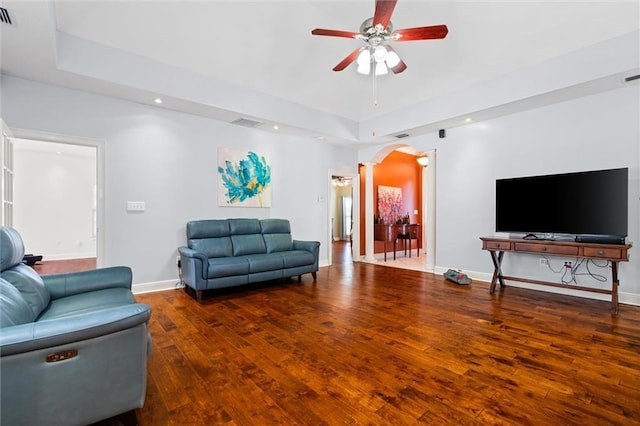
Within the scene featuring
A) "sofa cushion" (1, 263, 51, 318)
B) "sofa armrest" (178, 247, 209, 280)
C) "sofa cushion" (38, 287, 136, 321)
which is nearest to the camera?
"sofa cushion" (1, 263, 51, 318)

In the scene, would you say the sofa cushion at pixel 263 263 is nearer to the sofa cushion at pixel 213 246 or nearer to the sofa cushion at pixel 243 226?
the sofa cushion at pixel 213 246

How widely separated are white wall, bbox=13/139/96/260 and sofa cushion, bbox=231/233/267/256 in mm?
5567

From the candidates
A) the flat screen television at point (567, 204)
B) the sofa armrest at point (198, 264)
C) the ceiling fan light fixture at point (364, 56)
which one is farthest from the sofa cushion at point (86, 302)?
the flat screen television at point (567, 204)

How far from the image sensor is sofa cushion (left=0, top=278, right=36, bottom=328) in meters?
1.44

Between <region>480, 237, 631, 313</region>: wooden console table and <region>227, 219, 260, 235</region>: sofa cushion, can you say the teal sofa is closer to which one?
<region>227, 219, 260, 235</region>: sofa cushion

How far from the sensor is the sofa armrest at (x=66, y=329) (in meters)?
1.19

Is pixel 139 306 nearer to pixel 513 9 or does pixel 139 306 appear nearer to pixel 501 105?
pixel 513 9

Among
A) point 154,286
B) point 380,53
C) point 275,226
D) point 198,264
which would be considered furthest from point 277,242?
point 380,53

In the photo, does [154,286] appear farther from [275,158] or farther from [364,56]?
[364,56]

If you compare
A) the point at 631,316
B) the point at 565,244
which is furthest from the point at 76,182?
the point at 631,316

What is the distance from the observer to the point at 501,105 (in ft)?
14.0

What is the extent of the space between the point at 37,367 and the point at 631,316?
511cm

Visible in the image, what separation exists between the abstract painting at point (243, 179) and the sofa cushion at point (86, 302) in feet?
8.89

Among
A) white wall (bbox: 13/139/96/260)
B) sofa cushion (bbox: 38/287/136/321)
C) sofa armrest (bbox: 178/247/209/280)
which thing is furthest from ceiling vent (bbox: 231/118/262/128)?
white wall (bbox: 13/139/96/260)
